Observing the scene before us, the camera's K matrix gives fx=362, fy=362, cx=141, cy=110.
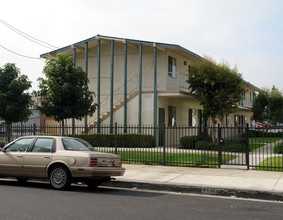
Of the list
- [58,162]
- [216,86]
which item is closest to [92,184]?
[58,162]

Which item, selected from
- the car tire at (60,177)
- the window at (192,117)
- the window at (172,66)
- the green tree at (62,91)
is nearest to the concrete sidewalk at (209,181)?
the car tire at (60,177)

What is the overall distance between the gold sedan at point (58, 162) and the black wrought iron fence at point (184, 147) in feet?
12.7

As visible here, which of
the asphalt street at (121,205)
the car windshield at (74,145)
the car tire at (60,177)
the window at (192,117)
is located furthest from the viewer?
the window at (192,117)

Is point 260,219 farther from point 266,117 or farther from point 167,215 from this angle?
point 266,117

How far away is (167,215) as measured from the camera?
22.2 ft

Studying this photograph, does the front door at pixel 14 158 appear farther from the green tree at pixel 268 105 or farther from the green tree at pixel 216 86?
the green tree at pixel 268 105

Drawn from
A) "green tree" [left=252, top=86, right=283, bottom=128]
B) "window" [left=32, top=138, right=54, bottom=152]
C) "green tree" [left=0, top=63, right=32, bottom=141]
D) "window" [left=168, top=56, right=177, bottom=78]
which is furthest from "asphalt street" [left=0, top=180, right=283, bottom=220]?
"green tree" [left=252, top=86, right=283, bottom=128]

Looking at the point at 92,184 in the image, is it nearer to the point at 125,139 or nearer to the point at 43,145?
the point at 43,145

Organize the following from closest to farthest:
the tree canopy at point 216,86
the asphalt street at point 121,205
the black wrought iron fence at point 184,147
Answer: the asphalt street at point 121,205
the black wrought iron fence at point 184,147
the tree canopy at point 216,86

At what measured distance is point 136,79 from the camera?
2458cm

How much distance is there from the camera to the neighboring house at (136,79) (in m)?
22.8

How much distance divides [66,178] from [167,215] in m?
3.49

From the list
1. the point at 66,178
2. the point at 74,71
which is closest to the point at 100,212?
the point at 66,178

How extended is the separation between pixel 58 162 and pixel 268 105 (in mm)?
33563
